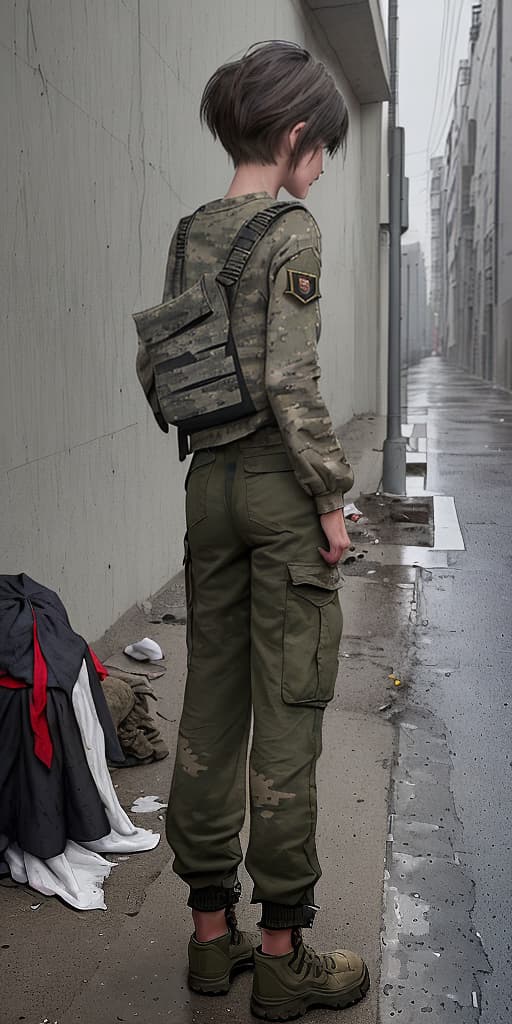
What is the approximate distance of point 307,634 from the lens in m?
2.22

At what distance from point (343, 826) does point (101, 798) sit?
80cm

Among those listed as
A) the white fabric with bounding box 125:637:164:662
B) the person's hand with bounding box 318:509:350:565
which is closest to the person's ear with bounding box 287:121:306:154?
the person's hand with bounding box 318:509:350:565

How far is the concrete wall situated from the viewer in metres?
3.99

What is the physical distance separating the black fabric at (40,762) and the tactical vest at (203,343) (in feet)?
3.50

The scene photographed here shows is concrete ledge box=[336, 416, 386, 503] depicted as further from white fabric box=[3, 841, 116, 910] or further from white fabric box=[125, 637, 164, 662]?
white fabric box=[3, 841, 116, 910]

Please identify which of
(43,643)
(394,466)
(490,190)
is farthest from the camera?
(490,190)

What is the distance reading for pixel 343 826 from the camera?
344 centimetres

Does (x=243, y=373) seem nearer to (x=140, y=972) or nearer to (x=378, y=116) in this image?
(x=140, y=972)

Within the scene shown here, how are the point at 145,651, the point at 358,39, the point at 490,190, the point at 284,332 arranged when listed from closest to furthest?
the point at 284,332 → the point at 145,651 → the point at 358,39 → the point at 490,190

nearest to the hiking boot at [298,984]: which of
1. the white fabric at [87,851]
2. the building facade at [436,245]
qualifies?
the white fabric at [87,851]

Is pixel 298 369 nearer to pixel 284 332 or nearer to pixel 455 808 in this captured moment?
pixel 284 332

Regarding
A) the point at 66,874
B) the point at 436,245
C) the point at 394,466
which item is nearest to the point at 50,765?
the point at 66,874

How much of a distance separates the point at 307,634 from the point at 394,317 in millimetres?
8633

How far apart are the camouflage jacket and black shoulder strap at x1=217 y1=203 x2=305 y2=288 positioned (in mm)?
14
